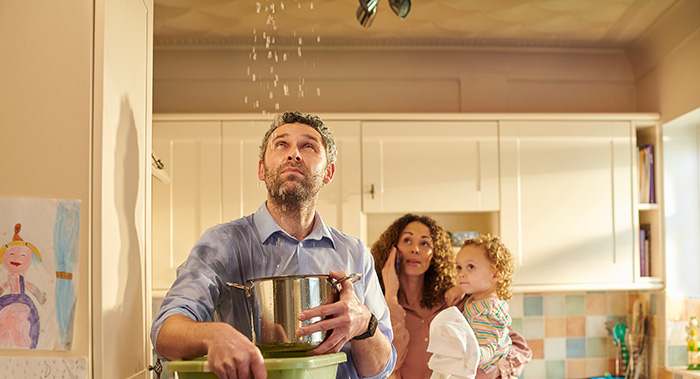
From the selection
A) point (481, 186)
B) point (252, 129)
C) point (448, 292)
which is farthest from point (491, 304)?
point (252, 129)

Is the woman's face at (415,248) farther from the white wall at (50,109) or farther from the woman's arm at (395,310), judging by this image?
the white wall at (50,109)

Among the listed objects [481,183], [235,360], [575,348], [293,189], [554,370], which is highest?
[481,183]

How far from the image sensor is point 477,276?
8.99 feet

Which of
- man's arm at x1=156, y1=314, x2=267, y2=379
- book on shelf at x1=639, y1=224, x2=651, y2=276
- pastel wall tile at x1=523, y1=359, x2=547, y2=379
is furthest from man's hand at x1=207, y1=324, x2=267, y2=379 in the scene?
pastel wall tile at x1=523, y1=359, x2=547, y2=379

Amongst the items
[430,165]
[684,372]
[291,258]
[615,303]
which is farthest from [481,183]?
[291,258]

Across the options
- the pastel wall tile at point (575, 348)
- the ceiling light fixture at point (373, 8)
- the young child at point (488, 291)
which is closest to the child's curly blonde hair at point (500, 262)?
the young child at point (488, 291)

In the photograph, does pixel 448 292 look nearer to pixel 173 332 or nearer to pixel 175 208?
→ pixel 175 208

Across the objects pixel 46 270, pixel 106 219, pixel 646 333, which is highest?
pixel 106 219

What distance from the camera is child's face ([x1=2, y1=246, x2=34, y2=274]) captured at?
146 centimetres

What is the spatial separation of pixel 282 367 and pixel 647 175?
113 inches

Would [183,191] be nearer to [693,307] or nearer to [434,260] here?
[434,260]

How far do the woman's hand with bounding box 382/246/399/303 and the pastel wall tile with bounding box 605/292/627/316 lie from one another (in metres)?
1.72

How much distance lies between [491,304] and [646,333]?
1589mm

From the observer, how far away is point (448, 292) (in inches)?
111
